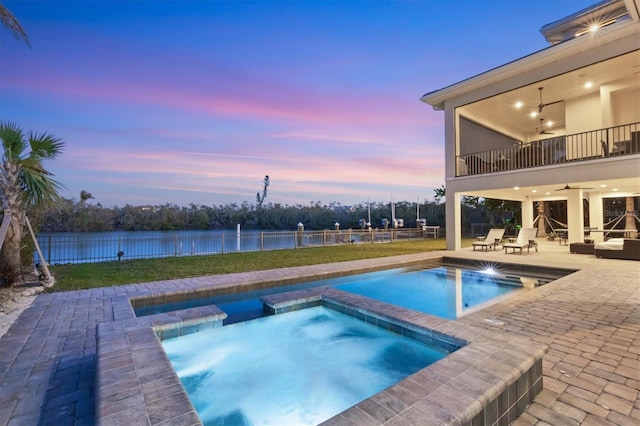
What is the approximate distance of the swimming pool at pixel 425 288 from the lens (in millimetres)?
5477

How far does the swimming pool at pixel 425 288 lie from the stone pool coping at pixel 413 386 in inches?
87.9

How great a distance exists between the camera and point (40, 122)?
11391mm

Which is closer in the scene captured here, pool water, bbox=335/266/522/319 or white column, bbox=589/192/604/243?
pool water, bbox=335/266/522/319

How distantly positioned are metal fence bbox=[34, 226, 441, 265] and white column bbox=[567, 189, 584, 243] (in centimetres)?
831

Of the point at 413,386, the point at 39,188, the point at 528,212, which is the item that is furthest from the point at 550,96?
the point at 39,188

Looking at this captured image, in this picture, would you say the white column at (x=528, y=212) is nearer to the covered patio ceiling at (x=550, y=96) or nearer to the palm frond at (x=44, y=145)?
the covered patio ceiling at (x=550, y=96)

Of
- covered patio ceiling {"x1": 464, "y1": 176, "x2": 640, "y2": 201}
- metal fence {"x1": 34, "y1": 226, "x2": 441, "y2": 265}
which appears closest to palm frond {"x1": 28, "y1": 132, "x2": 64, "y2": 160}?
metal fence {"x1": 34, "y1": 226, "x2": 441, "y2": 265}

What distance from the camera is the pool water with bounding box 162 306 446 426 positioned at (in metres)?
2.92

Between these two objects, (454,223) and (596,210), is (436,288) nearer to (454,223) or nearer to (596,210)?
(454,223)

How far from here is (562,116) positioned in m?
13.0

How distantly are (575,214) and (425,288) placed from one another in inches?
351

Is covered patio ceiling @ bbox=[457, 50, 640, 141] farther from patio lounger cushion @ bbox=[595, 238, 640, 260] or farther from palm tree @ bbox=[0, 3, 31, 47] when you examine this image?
palm tree @ bbox=[0, 3, 31, 47]

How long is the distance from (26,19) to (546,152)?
624 inches

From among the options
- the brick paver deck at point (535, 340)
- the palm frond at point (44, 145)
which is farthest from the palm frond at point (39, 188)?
the brick paver deck at point (535, 340)
